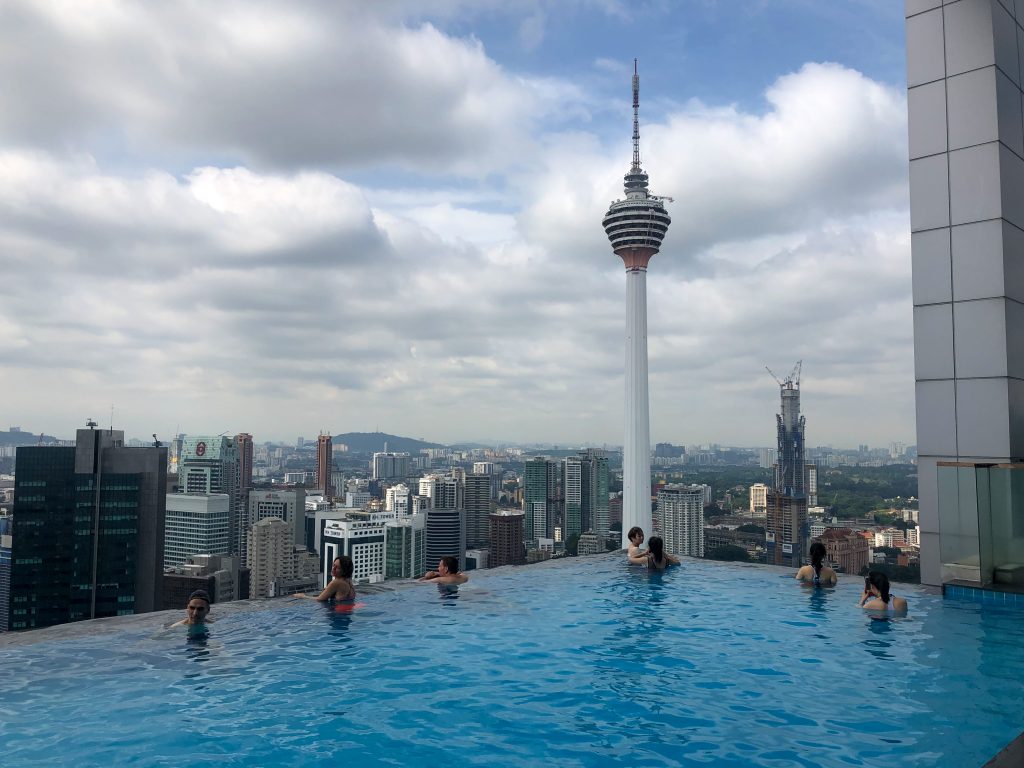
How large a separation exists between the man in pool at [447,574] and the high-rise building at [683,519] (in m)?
110

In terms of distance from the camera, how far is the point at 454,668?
848 cm

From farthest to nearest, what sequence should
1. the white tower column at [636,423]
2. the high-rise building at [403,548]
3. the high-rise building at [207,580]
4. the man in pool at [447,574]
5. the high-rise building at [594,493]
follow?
the high-rise building at [594,493] → the white tower column at [636,423] → the high-rise building at [403,548] → the high-rise building at [207,580] → the man in pool at [447,574]

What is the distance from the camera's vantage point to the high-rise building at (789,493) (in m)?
110

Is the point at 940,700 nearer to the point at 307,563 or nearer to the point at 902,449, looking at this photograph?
the point at 307,563

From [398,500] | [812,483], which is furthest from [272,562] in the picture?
[812,483]

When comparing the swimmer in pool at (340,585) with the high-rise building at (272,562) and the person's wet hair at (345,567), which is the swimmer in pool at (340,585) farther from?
the high-rise building at (272,562)

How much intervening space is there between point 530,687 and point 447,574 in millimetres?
6310

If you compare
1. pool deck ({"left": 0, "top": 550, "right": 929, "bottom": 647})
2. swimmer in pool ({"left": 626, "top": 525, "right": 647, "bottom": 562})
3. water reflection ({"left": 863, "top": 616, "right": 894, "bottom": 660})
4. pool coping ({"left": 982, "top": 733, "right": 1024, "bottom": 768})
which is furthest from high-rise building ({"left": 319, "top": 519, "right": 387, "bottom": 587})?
pool coping ({"left": 982, "top": 733, "right": 1024, "bottom": 768})

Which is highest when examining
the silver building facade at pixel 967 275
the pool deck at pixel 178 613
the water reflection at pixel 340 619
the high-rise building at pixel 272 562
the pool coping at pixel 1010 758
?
the silver building facade at pixel 967 275

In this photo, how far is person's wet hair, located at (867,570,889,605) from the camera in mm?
11023

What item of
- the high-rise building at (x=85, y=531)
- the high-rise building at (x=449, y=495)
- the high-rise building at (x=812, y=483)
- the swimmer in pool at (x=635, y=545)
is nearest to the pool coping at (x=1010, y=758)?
the swimmer in pool at (x=635, y=545)

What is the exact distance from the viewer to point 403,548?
10819cm

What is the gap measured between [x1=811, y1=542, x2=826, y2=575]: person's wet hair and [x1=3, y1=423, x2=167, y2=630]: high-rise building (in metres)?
55.7

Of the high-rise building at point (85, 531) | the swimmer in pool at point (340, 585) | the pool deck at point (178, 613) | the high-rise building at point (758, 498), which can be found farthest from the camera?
the high-rise building at point (758, 498)
